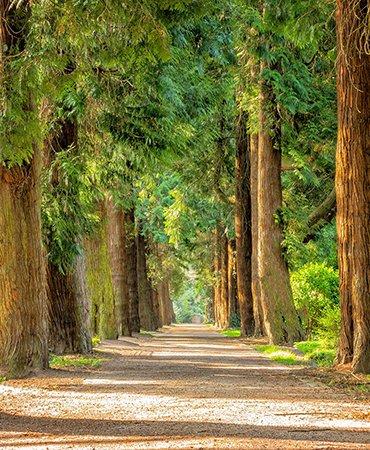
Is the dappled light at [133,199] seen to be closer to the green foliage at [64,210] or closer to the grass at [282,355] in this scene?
the green foliage at [64,210]

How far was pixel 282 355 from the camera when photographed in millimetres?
21578

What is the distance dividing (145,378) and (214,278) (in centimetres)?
4712

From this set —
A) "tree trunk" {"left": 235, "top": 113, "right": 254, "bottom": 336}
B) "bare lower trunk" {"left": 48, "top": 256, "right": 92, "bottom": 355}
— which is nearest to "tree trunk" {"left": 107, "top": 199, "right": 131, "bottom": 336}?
"tree trunk" {"left": 235, "top": 113, "right": 254, "bottom": 336}

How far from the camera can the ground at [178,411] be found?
8445 mm

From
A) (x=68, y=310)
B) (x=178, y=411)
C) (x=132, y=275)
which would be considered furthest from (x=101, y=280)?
(x=178, y=411)

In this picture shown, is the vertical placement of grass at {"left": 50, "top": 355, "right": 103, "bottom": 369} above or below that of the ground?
above

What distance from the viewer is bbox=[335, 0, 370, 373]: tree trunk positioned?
15125 millimetres

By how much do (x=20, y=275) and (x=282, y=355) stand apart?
7.70 m

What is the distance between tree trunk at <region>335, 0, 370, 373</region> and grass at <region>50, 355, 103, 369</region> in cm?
484

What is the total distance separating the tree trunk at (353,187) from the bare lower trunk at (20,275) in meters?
4.57

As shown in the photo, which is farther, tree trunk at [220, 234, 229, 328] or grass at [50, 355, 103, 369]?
tree trunk at [220, 234, 229, 328]

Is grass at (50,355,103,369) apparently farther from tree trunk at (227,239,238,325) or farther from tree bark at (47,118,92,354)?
tree trunk at (227,239,238,325)

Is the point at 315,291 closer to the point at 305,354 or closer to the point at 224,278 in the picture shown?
the point at 305,354

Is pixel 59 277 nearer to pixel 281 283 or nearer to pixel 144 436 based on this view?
pixel 281 283
